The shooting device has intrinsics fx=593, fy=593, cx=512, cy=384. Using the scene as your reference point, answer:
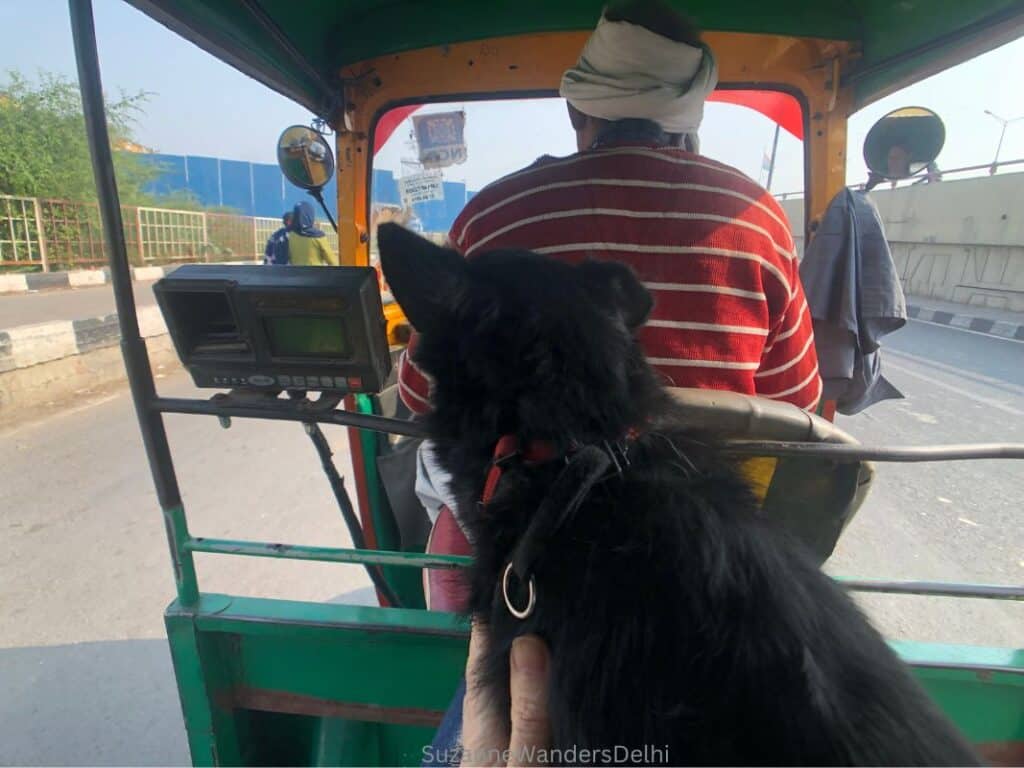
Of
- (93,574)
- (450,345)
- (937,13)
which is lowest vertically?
(93,574)

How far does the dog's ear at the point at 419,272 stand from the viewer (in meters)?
0.87

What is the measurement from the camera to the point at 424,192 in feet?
7.82

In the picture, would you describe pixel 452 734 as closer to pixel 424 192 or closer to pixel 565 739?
pixel 565 739

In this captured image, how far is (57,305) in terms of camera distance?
30.9 ft

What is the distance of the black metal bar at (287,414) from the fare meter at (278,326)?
1.9 inches

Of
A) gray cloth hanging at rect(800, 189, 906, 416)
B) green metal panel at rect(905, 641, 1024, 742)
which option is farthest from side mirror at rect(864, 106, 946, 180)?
green metal panel at rect(905, 641, 1024, 742)

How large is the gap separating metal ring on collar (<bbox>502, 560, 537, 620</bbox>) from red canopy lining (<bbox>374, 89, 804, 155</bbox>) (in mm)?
2035

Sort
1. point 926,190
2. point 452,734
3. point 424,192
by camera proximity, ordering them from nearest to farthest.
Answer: point 452,734 → point 424,192 → point 926,190

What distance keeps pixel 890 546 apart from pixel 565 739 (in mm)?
3355

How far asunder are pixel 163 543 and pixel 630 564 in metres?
3.44

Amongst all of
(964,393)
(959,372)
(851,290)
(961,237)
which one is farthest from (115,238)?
(961,237)

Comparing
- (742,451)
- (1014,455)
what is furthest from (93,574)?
(1014,455)

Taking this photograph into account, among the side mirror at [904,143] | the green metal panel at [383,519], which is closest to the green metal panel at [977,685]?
the side mirror at [904,143]

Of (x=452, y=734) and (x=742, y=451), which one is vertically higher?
(x=742, y=451)
